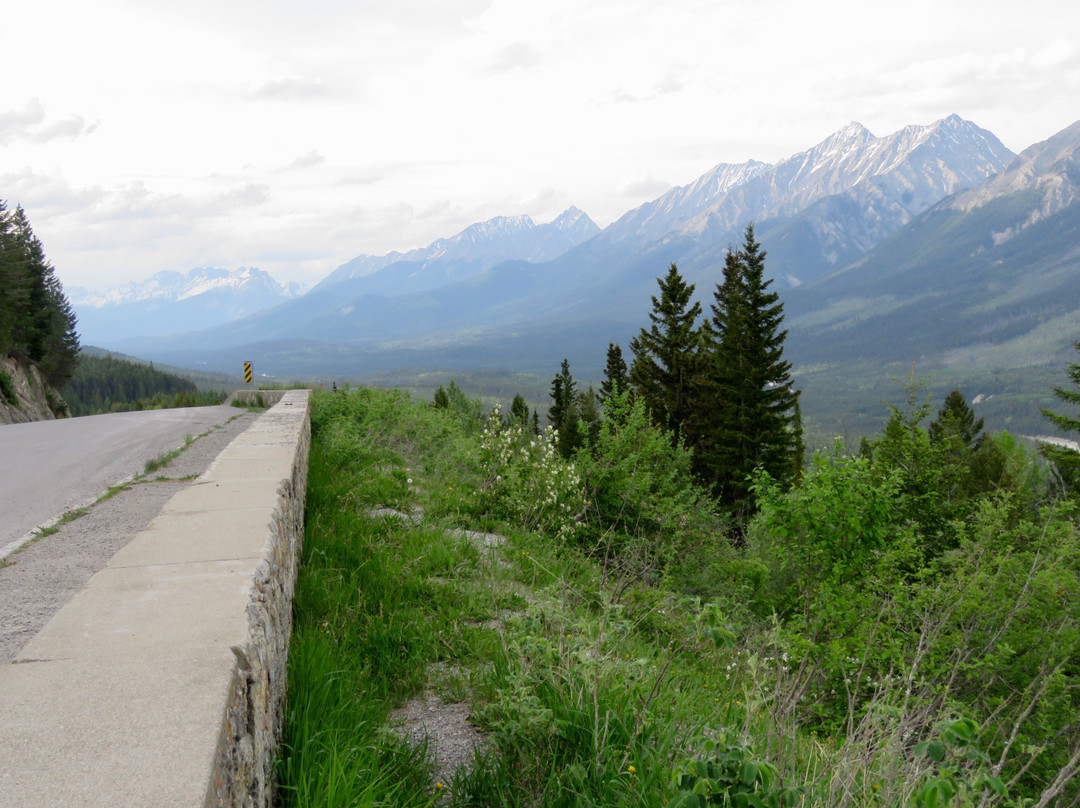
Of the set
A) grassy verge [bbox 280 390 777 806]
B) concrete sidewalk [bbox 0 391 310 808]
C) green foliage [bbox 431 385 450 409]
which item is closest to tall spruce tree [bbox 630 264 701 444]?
green foliage [bbox 431 385 450 409]

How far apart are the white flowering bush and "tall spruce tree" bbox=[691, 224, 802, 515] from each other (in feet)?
75.9

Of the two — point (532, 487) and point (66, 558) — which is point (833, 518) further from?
point (66, 558)

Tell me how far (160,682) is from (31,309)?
5834cm

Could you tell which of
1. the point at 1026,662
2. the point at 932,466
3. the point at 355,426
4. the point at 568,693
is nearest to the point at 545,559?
the point at 568,693

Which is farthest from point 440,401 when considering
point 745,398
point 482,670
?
point 482,670

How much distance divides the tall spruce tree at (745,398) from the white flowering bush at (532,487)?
23127 mm

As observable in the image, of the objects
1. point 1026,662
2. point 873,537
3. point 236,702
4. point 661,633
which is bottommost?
point 1026,662

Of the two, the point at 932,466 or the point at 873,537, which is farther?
the point at 932,466

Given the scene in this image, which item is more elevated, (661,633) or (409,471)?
(409,471)

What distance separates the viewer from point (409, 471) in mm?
8719

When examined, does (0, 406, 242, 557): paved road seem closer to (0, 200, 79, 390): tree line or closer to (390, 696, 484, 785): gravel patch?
(390, 696, 484, 785): gravel patch

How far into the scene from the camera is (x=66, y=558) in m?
4.33

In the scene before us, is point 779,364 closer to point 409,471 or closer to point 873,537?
point 873,537

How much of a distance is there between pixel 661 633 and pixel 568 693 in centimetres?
254
